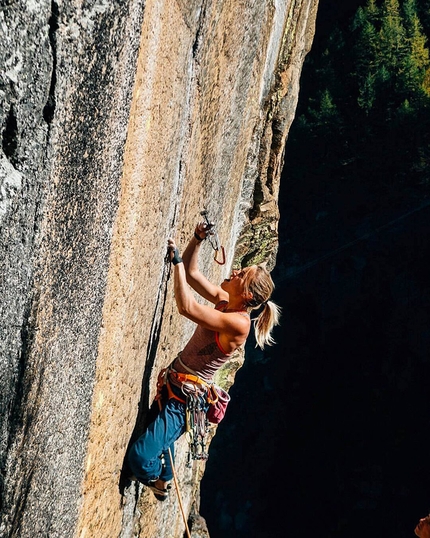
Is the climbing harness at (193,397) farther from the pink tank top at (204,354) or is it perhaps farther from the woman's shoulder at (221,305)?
the woman's shoulder at (221,305)

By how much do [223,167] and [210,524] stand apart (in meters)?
20.8

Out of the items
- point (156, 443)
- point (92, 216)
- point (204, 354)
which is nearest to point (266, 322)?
point (204, 354)

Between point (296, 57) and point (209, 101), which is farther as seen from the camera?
point (296, 57)

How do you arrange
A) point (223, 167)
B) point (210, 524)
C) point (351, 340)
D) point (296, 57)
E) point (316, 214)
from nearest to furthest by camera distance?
point (223, 167)
point (296, 57)
point (210, 524)
point (351, 340)
point (316, 214)

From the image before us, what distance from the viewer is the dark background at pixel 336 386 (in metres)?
23.9

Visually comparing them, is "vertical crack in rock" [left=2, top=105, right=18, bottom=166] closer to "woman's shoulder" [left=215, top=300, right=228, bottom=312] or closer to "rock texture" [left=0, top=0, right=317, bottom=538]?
"rock texture" [left=0, top=0, right=317, bottom=538]

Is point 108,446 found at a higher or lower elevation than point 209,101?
lower

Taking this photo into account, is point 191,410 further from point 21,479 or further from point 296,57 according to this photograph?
point 296,57

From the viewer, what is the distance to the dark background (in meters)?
23.9

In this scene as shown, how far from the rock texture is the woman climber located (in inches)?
5.3

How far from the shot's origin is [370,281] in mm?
27000

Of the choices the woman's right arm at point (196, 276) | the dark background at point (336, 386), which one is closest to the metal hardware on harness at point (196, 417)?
the woman's right arm at point (196, 276)

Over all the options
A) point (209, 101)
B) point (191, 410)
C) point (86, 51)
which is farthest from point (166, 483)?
point (86, 51)

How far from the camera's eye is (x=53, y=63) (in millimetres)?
2029
